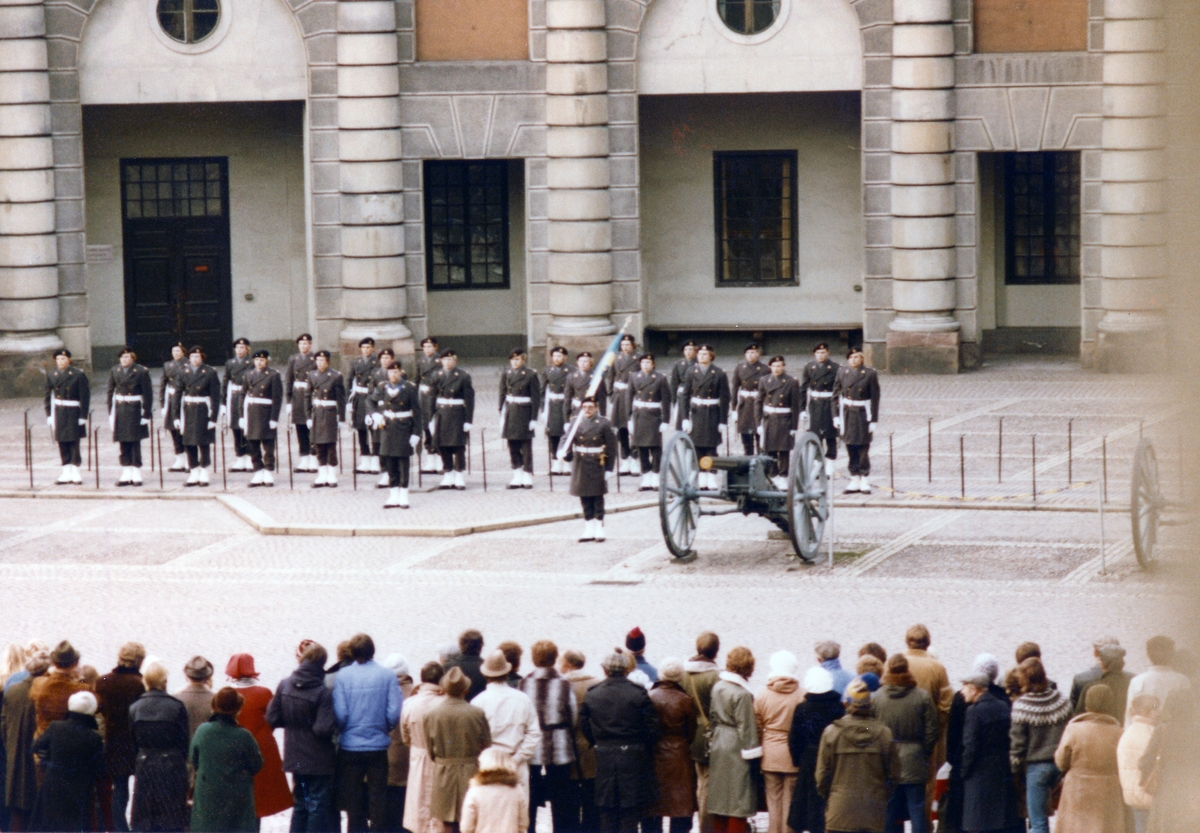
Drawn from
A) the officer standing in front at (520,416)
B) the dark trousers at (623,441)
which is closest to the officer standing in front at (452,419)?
the officer standing in front at (520,416)

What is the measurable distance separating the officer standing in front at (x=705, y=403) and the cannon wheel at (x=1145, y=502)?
6.57 meters

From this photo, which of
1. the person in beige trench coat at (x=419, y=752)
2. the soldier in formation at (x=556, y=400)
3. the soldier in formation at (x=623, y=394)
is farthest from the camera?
the soldier in formation at (x=556, y=400)

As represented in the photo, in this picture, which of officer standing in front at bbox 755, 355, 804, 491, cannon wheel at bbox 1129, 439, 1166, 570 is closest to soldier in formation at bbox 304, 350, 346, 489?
officer standing in front at bbox 755, 355, 804, 491

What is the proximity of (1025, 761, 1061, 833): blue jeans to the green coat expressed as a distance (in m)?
3.58

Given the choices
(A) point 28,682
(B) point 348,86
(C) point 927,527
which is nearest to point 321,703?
(A) point 28,682

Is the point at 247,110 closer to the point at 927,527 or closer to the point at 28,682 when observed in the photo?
the point at 927,527

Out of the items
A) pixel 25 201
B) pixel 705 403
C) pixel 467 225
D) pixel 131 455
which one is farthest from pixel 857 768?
pixel 467 225

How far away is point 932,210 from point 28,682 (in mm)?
22388

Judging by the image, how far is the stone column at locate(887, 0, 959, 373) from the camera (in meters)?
29.0

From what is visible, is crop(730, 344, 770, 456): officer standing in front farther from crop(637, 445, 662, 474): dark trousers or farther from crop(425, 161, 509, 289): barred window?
crop(425, 161, 509, 289): barred window

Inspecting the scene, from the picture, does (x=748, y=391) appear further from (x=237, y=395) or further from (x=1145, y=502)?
(x=1145, y=502)

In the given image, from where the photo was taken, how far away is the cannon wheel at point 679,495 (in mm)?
15867

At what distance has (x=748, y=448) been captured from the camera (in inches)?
845

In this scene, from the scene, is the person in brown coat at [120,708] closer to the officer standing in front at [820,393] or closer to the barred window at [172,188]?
the officer standing in front at [820,393]
